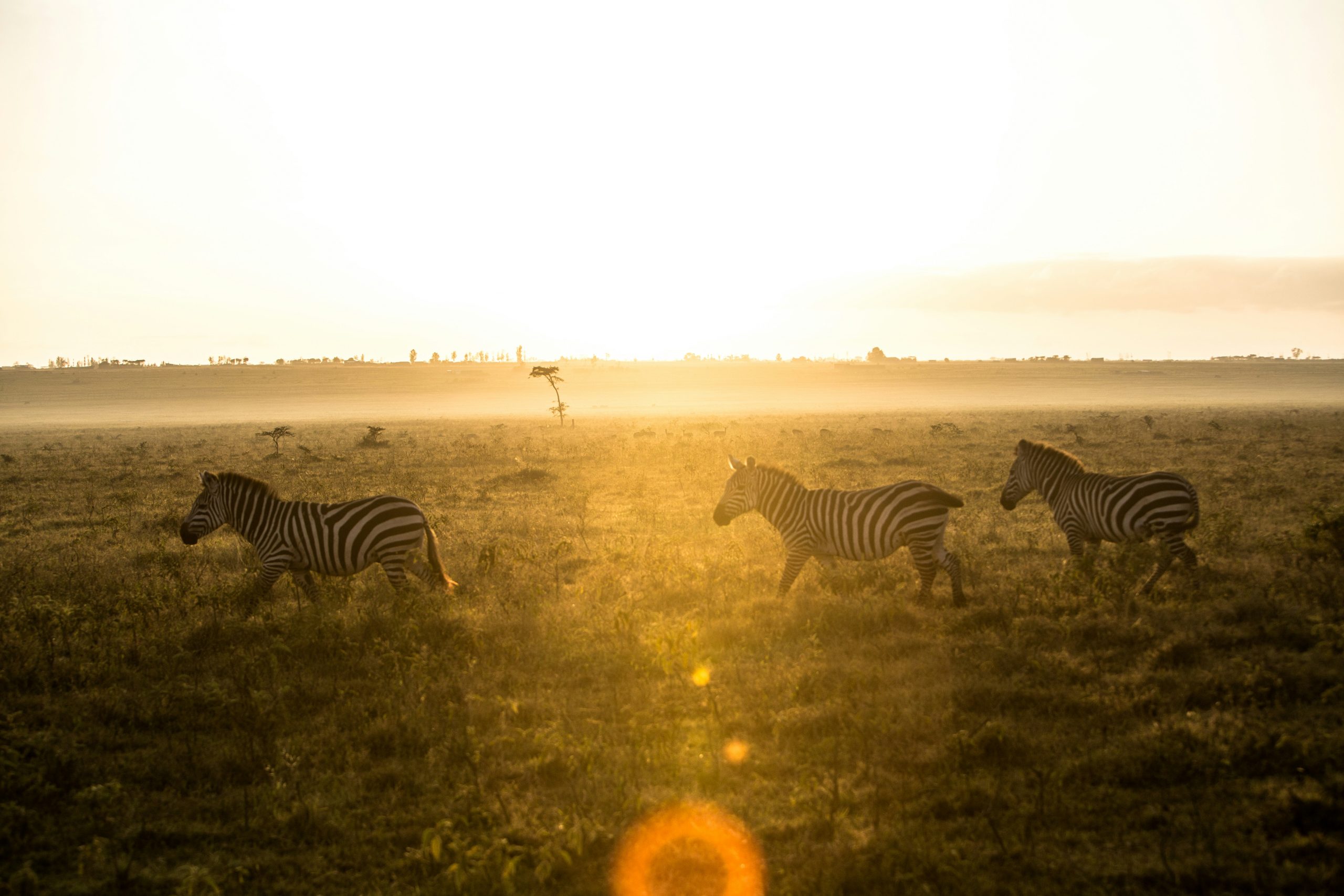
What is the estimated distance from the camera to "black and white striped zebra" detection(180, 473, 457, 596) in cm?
970

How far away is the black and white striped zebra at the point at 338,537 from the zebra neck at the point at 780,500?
185 inches

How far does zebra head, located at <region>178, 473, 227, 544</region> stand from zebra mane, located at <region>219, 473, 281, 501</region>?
0.20m

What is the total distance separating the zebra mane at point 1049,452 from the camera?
11367 mm

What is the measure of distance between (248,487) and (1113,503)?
40.4ft

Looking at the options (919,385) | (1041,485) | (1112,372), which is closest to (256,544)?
(1041,485)

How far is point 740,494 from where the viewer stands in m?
11.4

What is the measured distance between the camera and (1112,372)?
4929 inches

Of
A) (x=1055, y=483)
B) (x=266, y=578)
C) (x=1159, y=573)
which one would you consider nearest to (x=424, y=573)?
(x=266, y=578)

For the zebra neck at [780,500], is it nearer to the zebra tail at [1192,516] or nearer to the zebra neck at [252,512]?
the zebra tail at [1192,516]

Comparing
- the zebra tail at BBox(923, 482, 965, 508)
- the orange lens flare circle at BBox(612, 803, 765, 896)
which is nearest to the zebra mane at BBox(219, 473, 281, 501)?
the orange lens flare circle at BBox(612, 803, 765, 896)

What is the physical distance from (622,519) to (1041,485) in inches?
346

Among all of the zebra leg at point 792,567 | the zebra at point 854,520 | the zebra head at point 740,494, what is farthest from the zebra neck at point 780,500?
the zebra leg at point 792,567

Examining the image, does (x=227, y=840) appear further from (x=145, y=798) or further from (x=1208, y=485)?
(x=1208, y=485)

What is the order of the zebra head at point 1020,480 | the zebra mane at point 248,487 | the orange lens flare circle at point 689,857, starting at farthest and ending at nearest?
the zebra head at point 1020,480 < the zebra mane at point 248,487 < the orange lens flare circle at point 689,857
